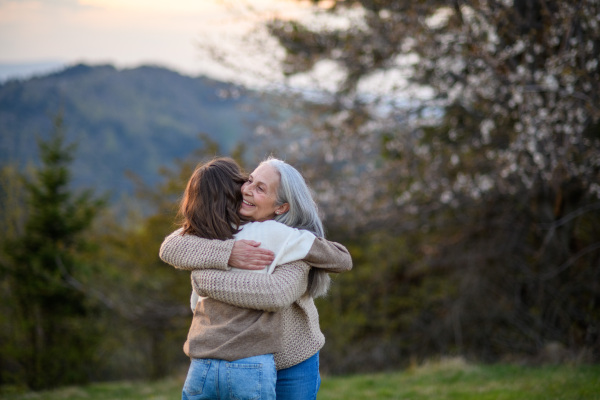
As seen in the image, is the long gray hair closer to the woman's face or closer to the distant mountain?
the woman's face

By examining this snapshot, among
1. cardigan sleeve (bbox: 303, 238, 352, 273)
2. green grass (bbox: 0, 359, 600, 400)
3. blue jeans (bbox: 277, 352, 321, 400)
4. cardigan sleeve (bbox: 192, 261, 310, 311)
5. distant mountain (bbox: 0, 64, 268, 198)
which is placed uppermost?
distant mountain (bbox: 0, 64, 268, 198)

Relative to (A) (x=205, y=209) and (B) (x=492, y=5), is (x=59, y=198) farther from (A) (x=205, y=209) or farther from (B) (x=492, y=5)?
(A) (x=205, y=209)

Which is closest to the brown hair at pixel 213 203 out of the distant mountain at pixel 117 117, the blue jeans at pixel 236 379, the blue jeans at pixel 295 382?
the blue jeans at pixel 236 379

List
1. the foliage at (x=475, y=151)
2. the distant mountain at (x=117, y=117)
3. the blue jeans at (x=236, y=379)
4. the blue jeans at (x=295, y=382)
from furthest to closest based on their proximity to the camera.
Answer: the distant mountain at (x=117, y=117), the foliage at (x=475, y=151), the blue jeans at (x=295, y=382), the blue jeans at (x=236, y=379)

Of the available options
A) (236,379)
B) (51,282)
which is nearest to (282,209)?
(236,379)

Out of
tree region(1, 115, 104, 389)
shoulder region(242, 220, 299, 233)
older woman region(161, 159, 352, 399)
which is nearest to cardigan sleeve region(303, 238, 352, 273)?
older woman region(161, 159, 352, 399)

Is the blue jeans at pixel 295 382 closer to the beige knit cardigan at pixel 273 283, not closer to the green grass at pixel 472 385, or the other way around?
the beige knit cardigan at pixel 273 283

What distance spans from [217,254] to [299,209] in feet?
1.42

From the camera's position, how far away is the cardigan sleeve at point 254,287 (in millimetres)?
2123

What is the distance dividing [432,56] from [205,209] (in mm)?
5455

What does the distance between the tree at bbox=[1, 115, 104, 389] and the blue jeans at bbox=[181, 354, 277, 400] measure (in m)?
8.48

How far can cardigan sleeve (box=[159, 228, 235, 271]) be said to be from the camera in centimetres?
220

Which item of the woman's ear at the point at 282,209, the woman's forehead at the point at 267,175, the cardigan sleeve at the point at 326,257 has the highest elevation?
the woman's forehead at the point at 267,175

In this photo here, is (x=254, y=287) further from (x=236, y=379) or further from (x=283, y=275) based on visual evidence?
(x=236, y=379)
